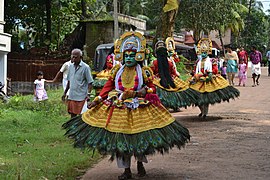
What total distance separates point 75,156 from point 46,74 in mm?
16981

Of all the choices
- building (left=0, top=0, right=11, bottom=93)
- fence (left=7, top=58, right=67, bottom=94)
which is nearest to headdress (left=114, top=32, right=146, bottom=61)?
building (left=0, top=0, right=11, bottom=93)

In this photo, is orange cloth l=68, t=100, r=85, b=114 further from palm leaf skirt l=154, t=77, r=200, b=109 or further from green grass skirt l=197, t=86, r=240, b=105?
green grass skirt l=197, t=86, r=240, b=105

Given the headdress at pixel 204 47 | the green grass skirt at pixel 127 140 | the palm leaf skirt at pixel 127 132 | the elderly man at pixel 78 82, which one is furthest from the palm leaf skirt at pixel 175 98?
the green grass skirt at pixel 127 140

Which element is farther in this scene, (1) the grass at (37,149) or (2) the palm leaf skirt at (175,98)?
(2) the palm leaf skirt at (175,98)

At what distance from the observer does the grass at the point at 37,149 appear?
696cm

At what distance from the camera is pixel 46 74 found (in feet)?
80.9

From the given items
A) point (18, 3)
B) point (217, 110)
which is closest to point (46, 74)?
point (18, 3)

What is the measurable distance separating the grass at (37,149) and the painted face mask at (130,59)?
66.9 inches

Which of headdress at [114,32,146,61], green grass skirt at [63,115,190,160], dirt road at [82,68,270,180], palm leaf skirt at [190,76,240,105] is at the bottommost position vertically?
dirt road at [82,68,270,180]

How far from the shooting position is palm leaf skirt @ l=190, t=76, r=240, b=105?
476 inches

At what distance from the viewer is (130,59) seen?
6676 mm

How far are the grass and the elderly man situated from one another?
0.79 metres

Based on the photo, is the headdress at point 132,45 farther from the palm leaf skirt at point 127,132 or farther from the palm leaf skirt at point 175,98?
the palm leaf skirt at point 175,98

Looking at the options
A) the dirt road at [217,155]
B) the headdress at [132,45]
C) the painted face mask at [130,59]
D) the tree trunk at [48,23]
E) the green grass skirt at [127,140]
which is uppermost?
the tree trunk at [48,23]
